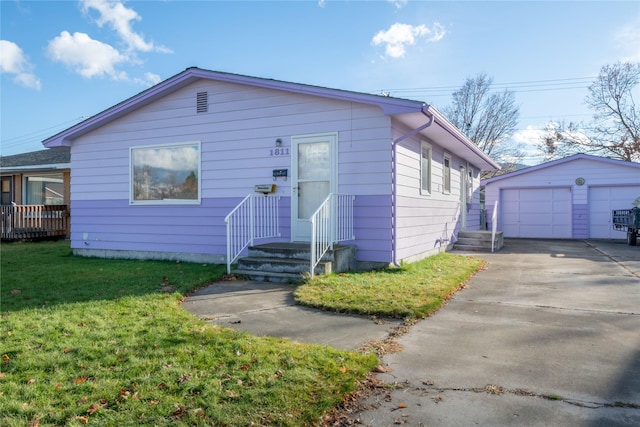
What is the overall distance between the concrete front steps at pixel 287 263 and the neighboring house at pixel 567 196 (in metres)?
12.2

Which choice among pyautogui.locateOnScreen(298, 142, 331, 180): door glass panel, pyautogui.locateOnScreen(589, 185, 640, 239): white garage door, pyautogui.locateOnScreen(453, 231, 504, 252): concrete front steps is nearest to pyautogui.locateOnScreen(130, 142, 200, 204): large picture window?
pyautogui.locateOnScreen(298, 142, 331, 180): door glass panel

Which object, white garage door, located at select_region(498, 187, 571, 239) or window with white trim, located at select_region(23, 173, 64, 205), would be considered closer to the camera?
white garage door, located at select_region(498, 187, 571, 239)

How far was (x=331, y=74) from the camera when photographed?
15695 millimetres

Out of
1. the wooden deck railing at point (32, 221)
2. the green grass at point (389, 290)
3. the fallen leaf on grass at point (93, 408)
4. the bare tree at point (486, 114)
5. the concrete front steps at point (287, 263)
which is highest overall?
the bare tree at point (486, 114)

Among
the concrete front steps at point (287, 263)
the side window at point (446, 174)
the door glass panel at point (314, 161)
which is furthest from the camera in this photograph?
the side window at point (446, 174)

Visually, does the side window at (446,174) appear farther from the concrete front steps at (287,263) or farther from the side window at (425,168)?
the concrete front steps at (287,263)

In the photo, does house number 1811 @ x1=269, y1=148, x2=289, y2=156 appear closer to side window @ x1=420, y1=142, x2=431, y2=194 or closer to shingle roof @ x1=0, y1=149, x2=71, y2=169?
side window @ x1=420, y1=142, x2=431, y2=194

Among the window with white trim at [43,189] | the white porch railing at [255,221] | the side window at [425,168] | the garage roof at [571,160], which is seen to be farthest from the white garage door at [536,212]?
the window with white trim at [43,189]

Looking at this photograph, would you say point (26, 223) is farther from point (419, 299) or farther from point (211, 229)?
point (419, 299)

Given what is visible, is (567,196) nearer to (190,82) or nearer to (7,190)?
(190,82)

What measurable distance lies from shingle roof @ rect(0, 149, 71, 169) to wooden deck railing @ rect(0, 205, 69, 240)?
2629 millimetres

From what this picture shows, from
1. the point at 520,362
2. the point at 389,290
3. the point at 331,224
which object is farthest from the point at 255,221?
the point at 520,362

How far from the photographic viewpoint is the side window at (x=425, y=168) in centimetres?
928

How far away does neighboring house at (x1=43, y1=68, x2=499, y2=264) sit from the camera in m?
7.59
